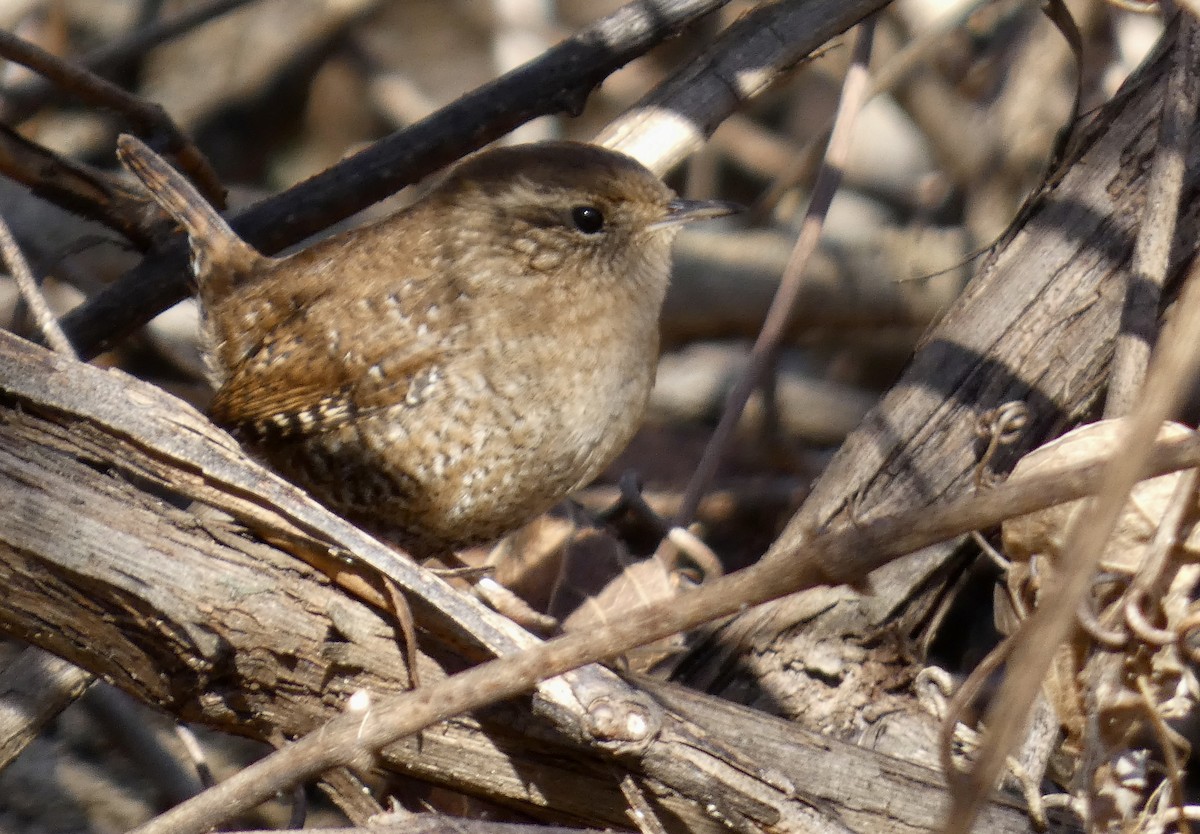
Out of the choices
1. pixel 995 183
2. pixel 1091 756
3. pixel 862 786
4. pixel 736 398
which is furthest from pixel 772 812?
pixel 995 183

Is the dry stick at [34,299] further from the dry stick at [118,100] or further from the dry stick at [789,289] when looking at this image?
the dry stick at [789,289]

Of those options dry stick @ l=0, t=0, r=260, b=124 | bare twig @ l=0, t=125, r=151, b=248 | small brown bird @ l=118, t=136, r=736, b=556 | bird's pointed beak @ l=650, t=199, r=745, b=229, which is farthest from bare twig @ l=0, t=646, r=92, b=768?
dry stick @ l=0, t=0, r=260, b=124

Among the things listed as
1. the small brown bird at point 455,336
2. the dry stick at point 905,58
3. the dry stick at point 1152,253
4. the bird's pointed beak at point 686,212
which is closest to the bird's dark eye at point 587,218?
the small brown bird at point 455,336

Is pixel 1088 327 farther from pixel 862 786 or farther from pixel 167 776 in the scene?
pixel 167 776

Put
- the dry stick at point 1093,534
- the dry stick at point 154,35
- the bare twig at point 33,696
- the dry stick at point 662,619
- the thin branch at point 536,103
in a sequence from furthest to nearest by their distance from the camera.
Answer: the dry stick at point 154,35 < the thin branch at point 536,103 < the bare twig at point 33,696 < the dry stick at point 662,619 < the dry stick at point 1093,534

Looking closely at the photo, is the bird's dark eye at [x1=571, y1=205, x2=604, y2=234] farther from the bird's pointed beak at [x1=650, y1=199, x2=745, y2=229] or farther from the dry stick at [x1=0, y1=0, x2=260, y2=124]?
the dry stick at [x1=0, y1=0, x2=260, y2=124]

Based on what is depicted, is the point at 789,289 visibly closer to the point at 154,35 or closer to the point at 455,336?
the point at 455,336

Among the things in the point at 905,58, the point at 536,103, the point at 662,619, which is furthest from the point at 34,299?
the point at 905,58
